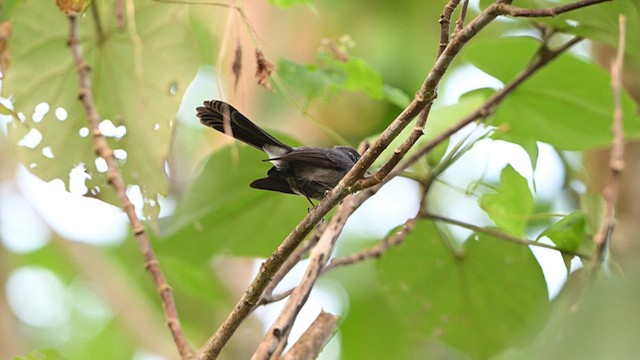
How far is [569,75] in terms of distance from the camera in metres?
2.16

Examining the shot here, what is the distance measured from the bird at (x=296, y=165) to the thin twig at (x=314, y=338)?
644 mm

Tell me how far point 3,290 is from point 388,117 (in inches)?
91.2

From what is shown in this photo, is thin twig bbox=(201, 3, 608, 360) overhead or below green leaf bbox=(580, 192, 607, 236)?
below

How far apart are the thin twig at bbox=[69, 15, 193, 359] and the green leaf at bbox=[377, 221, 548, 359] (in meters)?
0.88

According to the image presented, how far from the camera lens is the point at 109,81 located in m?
2.16

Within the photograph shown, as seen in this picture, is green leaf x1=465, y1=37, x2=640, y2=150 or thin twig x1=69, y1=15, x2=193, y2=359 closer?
thin twig x1=69, y1=15, x2=193, y2=359

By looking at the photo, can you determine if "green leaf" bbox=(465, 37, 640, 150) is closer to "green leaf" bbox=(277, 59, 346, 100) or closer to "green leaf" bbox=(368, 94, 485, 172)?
"green leaf" bbox=(368, 94, 485, 172)

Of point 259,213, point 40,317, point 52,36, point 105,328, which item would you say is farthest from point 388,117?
point 40,317

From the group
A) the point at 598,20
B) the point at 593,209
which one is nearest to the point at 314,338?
the point at 593,209

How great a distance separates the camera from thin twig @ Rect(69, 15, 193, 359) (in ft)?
4.93

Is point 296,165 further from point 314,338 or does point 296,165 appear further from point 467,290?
point 314,338

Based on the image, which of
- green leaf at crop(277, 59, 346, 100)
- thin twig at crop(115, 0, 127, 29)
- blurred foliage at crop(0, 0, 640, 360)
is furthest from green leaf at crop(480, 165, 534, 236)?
thin twig at crop(115, 0, 127, 29)

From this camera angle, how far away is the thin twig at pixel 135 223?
1504 mm

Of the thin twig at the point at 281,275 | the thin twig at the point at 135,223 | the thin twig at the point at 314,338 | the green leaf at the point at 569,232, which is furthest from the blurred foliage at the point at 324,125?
the thin twig at the point at 314,338
